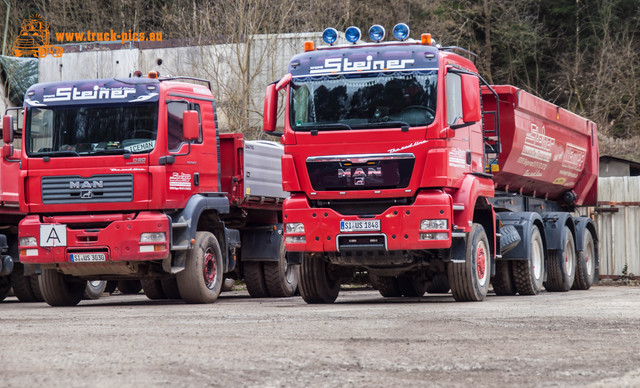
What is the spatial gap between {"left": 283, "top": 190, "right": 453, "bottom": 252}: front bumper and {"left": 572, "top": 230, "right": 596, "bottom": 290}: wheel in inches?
303

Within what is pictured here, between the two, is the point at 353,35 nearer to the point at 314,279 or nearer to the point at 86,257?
the point at 314,279

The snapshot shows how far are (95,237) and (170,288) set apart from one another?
322 centimetres

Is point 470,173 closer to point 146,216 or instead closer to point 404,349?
point 146,216

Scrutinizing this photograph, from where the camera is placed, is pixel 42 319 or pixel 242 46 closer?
pixel 42 319

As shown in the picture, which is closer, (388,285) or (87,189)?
(87,189)

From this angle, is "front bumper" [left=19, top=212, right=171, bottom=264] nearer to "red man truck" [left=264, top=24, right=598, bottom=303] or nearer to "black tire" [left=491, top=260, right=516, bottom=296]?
"red man truck" [left=264, top=24, right=598, bottom=303]

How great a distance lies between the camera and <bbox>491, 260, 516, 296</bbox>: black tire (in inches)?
702

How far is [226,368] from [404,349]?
173 cm

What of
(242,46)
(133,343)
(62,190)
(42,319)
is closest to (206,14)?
(242,46)

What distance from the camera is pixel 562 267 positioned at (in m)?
19.5

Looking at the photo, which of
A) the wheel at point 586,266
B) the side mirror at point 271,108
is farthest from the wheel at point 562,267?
the side mirror at point 271,108

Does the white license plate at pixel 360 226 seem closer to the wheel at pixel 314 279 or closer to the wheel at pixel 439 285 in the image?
the wheel at pixel 314 279

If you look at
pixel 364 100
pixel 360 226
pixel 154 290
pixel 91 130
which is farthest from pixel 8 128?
pixel 360 226

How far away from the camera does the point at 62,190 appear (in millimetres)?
15562
